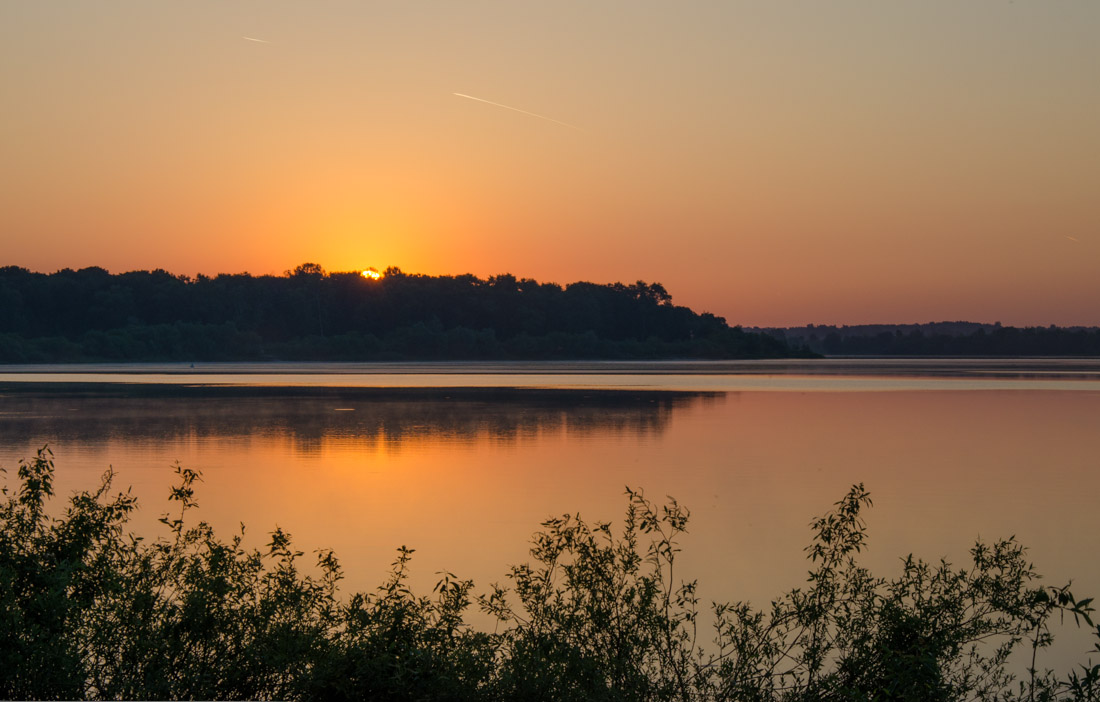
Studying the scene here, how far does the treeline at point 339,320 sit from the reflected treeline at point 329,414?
290 ft

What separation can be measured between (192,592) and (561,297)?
165 meters

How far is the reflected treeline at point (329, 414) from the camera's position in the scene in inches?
1114

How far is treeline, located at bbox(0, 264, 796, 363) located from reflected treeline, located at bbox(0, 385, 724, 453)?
290 feet

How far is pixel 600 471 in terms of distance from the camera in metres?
20.9

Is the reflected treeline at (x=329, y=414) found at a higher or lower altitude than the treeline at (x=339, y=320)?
lower

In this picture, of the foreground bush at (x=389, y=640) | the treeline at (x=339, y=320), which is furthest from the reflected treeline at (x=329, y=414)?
the treeline at (x=339, y=320)

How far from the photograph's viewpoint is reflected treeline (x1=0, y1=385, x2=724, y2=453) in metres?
28.3

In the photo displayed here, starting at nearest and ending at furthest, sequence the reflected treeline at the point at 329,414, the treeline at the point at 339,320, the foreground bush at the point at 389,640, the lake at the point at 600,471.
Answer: the foreground bush at the point at 389,640 → the lake at the point at 600,471 → the reflected treeline at the point at 329,414 → the treeline at the point at 339,320

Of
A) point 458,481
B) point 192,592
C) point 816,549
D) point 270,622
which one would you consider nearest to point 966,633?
point 816,549

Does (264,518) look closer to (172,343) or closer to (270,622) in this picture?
(270,622)

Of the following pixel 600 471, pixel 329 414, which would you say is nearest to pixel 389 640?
pixel 600 471

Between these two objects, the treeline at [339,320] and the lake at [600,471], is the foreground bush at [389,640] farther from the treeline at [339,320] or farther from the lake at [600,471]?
the treeline at [339,320]

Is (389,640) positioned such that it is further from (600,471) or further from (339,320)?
(339,320)

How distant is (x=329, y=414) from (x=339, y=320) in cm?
12273
